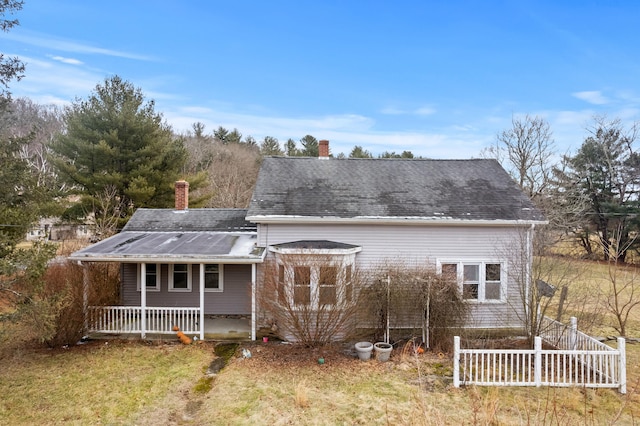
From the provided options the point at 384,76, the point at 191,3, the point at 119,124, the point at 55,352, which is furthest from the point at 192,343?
the point at 384,76

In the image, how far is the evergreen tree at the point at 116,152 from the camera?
938 inches

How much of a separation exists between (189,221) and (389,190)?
8.11 meters

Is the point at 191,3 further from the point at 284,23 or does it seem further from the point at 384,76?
the point at 384,76

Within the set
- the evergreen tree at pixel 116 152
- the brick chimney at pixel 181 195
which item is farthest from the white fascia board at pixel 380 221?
the evergreen tree at pixel 116 152

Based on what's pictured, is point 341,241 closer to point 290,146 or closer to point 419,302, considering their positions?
point 419,302

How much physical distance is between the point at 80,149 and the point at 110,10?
11.3 meters

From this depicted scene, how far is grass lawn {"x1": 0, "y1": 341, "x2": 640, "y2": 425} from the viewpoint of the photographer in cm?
688

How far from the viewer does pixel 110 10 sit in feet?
52.9

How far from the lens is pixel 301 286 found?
404 inches

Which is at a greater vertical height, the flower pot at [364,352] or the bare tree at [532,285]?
the bare tree at [532,285]

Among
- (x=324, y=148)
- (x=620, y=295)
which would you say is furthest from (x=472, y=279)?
(x=620, y=295)

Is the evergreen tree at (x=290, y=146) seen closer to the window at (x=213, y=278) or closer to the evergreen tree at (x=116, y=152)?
the evergreen tree at (x=116, y=152)

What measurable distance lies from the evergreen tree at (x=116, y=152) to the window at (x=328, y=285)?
17902mm

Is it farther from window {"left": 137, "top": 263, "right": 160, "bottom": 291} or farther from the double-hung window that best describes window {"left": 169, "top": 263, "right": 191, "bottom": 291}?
the double-hung window
